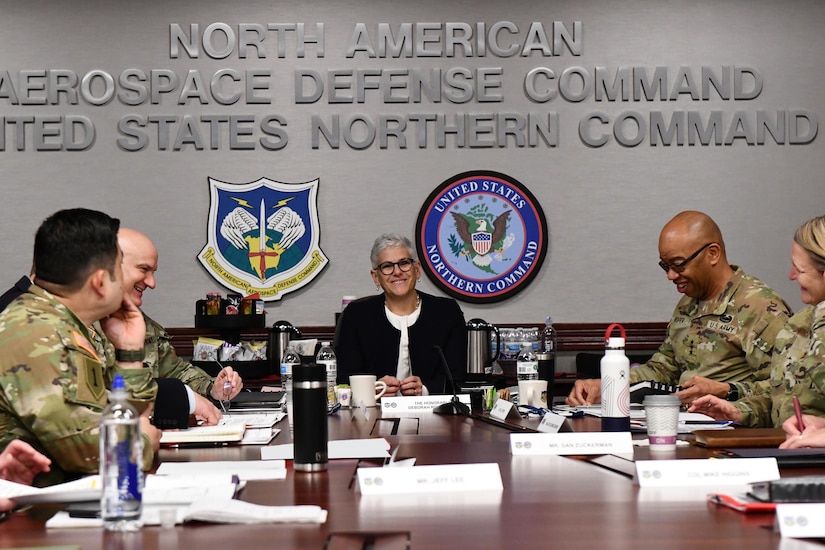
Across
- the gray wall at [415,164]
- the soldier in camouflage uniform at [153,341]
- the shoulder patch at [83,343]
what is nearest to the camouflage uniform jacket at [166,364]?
the soldier in camouflage uniform at [153,341]

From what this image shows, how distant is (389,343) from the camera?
458 cm

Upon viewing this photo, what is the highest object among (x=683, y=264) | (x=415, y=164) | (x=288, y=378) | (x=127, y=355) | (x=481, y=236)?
(x=415, y=164)

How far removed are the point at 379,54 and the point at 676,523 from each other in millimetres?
4439

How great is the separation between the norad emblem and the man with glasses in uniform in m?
2.04

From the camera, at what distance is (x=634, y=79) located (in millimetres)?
5637

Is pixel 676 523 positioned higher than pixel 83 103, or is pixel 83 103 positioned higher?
pixel 83 103

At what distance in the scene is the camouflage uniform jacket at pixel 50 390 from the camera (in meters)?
2.06

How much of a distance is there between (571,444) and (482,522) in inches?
30.8

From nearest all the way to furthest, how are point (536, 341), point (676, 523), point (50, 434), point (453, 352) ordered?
point (676, 523) < point (50, 434) < point (453, 352) < point (536, 341)

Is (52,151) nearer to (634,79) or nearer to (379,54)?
(379,54)

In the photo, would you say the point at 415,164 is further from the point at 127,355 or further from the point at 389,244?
the point at 127,355

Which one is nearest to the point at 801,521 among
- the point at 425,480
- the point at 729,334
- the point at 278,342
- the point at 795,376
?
the point at 425,480

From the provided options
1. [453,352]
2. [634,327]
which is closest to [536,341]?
[634,327]

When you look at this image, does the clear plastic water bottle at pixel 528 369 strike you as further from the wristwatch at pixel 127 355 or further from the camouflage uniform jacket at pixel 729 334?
the wristwatch at pixel 127 355
